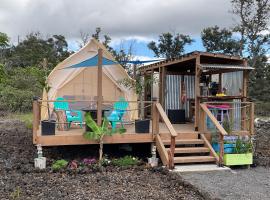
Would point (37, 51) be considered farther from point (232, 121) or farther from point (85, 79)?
point (232, 121)

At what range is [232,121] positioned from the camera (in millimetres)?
10453

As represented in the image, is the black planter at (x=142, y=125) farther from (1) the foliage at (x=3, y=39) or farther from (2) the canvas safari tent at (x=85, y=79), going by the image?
(1) the foliage at (x=3, y=39)

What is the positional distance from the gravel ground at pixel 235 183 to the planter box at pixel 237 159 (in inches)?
7.3

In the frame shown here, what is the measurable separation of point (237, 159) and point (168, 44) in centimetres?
2257

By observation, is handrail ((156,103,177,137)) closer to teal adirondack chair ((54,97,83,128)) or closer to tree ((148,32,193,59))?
teal adirondack chair ((54,97,83,128))

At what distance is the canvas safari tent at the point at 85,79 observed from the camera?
1162cm

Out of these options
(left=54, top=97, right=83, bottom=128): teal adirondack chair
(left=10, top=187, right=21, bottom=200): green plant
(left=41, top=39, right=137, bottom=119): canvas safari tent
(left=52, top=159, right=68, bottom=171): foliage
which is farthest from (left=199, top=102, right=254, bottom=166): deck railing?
(left=10, top=187, right=21, bottom=200): green plant

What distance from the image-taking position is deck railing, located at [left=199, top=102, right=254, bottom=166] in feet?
30.0

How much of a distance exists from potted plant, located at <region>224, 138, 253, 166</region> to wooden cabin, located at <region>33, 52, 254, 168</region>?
7.7 inches

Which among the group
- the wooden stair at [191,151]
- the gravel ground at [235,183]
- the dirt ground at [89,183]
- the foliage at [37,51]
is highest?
the foliage at [37,51]

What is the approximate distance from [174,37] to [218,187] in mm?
24688

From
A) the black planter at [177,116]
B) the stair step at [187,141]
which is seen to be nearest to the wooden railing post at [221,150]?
the stair step at [187,141]

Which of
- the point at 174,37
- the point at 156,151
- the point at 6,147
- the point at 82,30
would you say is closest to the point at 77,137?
the point at 156,151

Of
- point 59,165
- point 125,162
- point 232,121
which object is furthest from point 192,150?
point 59,165
